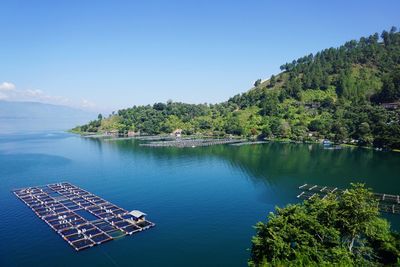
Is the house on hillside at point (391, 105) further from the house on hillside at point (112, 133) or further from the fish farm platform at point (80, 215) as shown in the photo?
the house on hillside at point (112, 133)

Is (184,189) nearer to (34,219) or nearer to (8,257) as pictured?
(34,219)

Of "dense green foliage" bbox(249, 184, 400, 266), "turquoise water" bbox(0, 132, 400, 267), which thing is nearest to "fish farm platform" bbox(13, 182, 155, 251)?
"turquoise water" bbox(0, 132, 400, 267)

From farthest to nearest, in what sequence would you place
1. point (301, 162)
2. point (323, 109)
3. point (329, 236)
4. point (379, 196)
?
point (323, 109), point (301, 162), point (379, 196), point (329, 236)

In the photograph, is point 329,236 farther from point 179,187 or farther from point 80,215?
point 179,187

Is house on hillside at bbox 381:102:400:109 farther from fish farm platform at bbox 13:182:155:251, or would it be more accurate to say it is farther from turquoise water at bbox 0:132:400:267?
fish farm platform at bbox 13:182:155:251

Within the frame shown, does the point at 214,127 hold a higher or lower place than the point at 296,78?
lower

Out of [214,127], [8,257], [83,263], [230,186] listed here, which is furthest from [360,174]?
[214,127]

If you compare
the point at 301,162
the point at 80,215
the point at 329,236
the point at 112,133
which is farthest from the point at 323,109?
the point at 329,236

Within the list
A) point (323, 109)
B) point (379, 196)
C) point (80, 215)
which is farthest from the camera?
point (323, 109)
